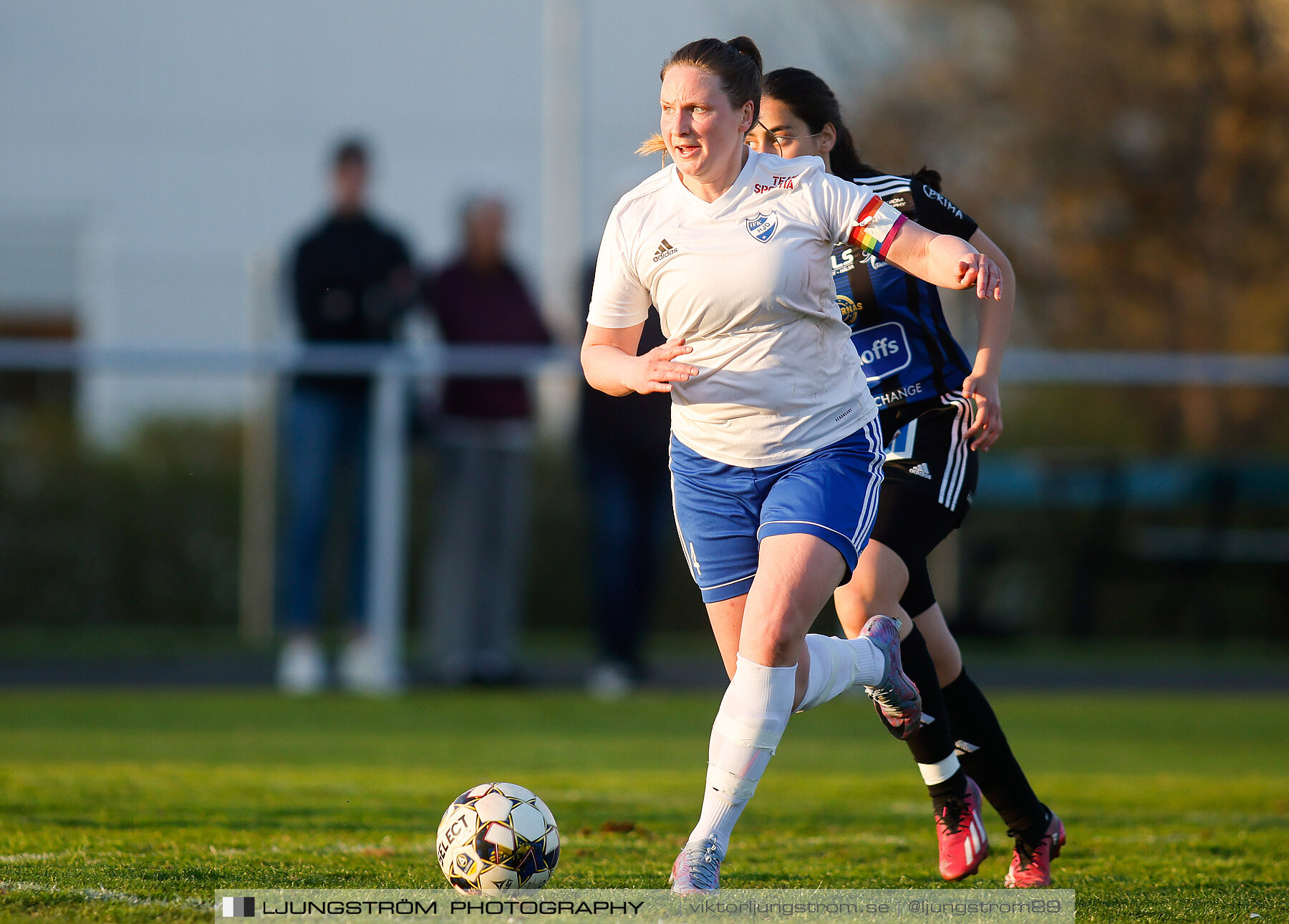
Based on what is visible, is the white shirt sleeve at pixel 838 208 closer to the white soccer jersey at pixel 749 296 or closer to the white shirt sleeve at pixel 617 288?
the white soccer jersey at pixel 749 296

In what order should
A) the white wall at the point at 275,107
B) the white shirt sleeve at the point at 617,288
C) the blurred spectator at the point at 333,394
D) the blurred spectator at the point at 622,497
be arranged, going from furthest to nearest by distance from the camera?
1. the white wall at the point at 275,107
2. the blurred spectator at the point at 333,394
3. the blurred spectator at the point at 622,497
4. the white shirt sleeve at the point at 617,288

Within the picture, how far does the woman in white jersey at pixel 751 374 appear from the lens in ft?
11.6

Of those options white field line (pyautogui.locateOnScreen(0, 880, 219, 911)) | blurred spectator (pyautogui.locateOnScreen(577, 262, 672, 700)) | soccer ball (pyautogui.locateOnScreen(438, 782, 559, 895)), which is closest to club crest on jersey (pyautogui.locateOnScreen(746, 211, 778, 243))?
soccer ball (pyautogui.locateOnScreen(438, 782, 559, 895))

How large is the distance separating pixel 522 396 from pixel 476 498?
2.15 feet

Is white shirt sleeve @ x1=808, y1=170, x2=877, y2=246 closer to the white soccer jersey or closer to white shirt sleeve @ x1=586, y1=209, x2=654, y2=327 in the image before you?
the white soccer jersey

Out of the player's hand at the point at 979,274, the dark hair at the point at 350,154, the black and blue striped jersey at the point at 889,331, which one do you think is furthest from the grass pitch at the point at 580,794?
the dark hair at the point at 350,154

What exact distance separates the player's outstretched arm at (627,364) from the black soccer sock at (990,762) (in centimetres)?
130

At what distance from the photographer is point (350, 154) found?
8.96 metres

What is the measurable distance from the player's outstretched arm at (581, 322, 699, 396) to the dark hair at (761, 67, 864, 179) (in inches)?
33.0

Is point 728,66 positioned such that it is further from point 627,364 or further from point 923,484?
point 923,484

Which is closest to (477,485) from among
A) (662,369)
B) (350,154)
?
(350,154)

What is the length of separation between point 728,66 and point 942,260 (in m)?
0.66

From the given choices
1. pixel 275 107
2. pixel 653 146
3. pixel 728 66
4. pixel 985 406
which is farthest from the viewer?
pixel 275 107

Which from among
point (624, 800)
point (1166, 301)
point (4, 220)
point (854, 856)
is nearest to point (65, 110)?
point (4, 220)
